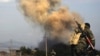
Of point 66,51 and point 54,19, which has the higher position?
point 54,19

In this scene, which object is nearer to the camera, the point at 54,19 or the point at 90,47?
the point at 90,47

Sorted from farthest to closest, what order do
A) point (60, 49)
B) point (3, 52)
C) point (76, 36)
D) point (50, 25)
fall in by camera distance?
point (3, 52)
point (50, 25)
point (60, 49)
point (76, 36)

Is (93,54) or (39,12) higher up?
(39,12)

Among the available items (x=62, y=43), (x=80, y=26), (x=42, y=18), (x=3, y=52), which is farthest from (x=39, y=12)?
(x=3, y=52)

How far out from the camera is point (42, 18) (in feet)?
76.7

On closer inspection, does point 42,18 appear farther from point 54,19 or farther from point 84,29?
point 84,29

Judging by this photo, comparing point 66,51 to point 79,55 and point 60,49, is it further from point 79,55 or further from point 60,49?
point 79,55

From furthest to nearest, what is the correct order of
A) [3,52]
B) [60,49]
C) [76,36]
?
[3,52] → [60,49] → [76,36]

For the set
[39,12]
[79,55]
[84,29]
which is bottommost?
[79,55]

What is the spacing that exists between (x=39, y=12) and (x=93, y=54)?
6.28m

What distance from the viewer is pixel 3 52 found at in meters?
55.8

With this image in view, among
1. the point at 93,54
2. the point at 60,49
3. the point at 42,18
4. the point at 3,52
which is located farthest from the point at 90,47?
the point at 3,52

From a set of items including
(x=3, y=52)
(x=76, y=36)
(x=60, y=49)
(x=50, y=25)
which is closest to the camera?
(x=76, y=36)

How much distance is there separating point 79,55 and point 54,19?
458 centimetres
